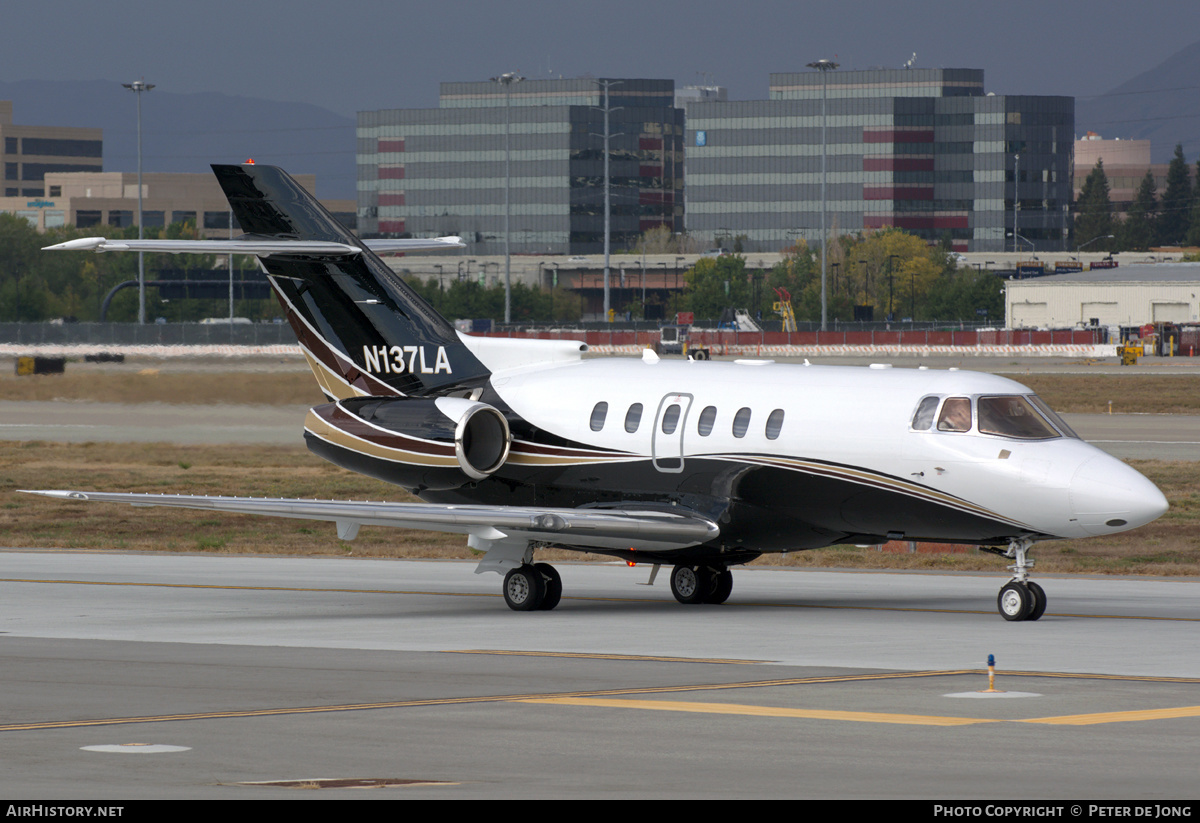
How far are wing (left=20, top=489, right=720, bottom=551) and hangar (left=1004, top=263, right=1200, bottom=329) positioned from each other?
13505 centimetres

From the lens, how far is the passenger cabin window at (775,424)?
2575cm

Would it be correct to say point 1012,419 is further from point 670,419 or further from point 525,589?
point 525,589

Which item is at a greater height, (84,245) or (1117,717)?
(84,245)

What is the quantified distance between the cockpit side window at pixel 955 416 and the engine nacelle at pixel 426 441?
7113mm

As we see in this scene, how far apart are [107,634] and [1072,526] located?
13.0m

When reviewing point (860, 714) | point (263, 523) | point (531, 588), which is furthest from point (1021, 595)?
point (263, 523)

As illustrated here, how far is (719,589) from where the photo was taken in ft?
92.5

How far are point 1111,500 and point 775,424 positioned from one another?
504 centimetres

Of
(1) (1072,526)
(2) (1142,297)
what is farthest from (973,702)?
(2) (1142,297)

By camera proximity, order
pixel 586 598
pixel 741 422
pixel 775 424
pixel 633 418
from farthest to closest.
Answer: pixel 586 598, pixel 633 418, pixel 741 422, pixel 775 424

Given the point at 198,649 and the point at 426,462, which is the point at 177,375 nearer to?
the point at 426,462

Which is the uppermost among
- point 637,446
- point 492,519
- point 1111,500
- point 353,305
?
point 353,305

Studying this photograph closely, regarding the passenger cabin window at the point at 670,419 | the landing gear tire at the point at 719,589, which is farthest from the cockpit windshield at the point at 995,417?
the landing gear tire at the point at 719,589

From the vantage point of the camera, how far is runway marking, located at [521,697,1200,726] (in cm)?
1585
